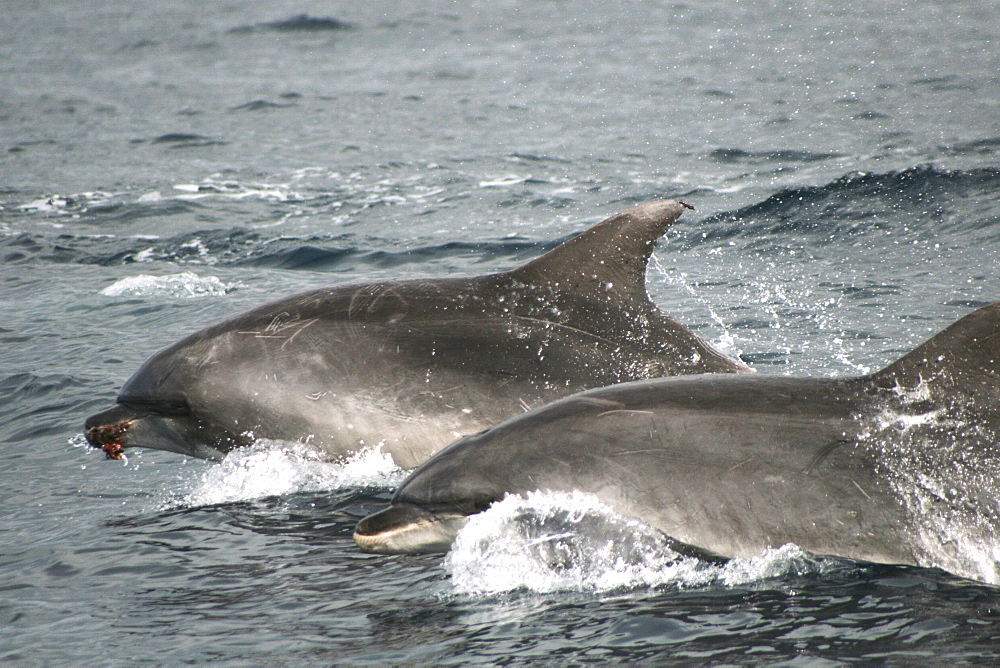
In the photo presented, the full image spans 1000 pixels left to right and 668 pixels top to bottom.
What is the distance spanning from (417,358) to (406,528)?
1.99 m

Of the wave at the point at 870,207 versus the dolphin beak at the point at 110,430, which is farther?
the wave at the point at 870,207

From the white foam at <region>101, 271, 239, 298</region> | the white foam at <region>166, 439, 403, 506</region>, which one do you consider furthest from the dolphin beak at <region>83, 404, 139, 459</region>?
the white foam at <region>101, 271, 239, 298</region>

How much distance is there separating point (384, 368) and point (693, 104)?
22.2 m

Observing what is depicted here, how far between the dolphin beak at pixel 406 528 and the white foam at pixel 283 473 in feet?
5.65

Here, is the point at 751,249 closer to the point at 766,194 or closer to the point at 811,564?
the point at 766,194

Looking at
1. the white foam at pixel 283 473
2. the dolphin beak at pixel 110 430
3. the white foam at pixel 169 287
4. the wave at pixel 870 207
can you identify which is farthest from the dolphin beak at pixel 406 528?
the wave at pixel 870 207

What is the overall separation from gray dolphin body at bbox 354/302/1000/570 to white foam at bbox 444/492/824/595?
7 cm

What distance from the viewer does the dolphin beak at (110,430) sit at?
29.0 feet

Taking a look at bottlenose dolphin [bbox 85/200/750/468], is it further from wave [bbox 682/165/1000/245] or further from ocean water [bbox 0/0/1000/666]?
wave [bbox 682/165/1000/245]

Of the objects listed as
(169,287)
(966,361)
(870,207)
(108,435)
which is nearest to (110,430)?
(108,435)

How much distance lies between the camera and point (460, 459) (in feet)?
21.8

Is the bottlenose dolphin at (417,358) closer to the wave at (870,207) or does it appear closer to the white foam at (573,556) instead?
the white foam at (573,556)

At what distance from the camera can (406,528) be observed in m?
6.62

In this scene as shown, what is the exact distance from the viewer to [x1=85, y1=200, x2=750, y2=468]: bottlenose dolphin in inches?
321
